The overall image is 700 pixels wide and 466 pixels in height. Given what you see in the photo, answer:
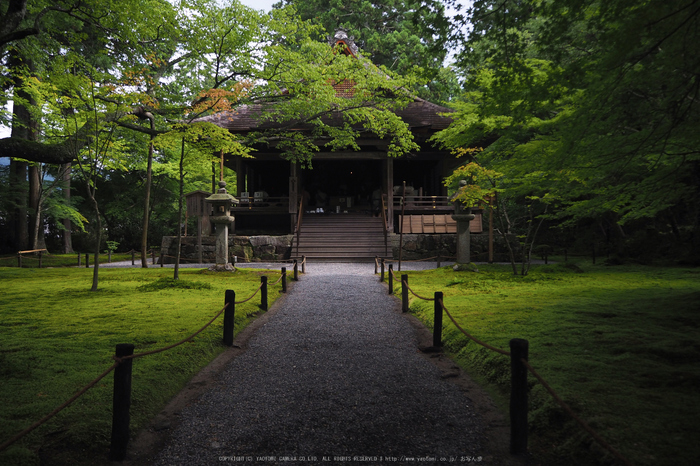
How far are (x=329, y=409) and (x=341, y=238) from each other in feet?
45.3

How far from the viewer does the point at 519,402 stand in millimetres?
2807

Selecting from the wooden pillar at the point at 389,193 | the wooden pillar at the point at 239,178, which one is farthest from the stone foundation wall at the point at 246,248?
the wooden pillar at the point at 389,193

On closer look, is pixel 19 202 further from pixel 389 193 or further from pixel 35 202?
pixel 389 193

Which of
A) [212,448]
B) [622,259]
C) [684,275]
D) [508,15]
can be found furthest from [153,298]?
[622,259]

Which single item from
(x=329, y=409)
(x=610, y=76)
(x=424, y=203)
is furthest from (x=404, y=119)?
(x=329, y=409)

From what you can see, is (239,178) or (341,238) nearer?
(341,238)

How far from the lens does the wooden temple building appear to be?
1770 cm

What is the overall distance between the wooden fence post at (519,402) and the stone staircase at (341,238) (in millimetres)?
12987

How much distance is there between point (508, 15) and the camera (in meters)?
4.18

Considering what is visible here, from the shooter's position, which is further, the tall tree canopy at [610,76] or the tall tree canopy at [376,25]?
the tall tree canopy at [376,25]

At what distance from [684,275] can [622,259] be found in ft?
14.6

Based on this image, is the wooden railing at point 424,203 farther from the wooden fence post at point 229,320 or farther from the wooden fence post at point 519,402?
the wooden fence post at point 519,402

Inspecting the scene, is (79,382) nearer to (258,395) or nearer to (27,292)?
(258,395)

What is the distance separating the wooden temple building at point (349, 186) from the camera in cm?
1770
